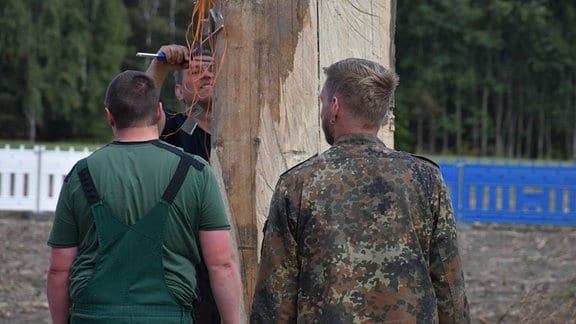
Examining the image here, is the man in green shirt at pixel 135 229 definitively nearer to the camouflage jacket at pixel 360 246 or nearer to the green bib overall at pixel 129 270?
the green bib overall at pixel 129 270

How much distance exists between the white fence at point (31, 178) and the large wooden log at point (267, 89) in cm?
1159

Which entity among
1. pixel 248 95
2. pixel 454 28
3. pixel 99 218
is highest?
pixel 454 28

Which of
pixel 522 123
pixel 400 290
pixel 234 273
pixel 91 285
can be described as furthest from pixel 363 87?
pixel 522 123

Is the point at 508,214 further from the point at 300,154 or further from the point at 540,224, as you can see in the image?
the point at 300,154

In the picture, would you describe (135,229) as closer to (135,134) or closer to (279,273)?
(135,134)

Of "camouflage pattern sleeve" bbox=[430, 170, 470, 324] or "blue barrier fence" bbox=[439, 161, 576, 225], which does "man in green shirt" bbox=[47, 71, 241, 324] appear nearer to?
"camouflage pattern sleeve" bbox=[430, 170, 470, 324]

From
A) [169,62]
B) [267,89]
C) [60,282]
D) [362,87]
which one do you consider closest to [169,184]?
[60,282]

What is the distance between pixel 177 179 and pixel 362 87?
0.71 metres

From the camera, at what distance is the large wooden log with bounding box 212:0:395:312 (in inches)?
144

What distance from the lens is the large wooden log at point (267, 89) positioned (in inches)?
144

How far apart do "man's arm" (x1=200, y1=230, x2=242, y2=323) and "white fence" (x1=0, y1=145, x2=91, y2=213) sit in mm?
12146

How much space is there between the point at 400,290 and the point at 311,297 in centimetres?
27

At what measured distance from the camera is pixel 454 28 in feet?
172

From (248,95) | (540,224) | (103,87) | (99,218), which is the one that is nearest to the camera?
(99,218)
